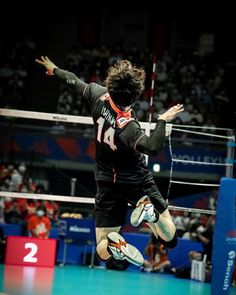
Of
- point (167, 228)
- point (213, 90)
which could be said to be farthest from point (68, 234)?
point (213, 90)

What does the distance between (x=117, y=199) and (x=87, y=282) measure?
5127mm

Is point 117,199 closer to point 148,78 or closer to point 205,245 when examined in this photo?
point 205,245

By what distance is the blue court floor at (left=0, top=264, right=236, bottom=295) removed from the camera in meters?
9.75

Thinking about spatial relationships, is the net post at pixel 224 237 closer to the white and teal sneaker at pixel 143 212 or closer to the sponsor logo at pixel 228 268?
the sponsor logo at pixel 228 268

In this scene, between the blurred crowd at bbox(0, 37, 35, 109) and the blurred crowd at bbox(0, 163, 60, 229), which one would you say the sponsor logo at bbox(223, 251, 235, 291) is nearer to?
the blurred crowd at bbox(0, 163, 60, 229)

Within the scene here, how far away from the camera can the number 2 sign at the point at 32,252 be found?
1234 centimetres

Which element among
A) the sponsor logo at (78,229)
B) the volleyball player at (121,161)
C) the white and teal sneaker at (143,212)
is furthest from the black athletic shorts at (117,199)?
the sponsor logo at (78,229)

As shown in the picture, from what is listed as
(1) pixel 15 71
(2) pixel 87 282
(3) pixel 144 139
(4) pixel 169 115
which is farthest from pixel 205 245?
(1) pixel 15 71

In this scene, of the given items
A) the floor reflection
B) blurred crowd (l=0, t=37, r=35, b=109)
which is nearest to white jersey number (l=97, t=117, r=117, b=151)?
the floor reflection

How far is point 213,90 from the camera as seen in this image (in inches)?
840

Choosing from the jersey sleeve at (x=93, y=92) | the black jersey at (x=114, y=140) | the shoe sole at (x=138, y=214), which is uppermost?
the jersey sleeve at (x=93, y=92)

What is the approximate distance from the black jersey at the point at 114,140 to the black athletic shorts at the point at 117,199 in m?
0.09

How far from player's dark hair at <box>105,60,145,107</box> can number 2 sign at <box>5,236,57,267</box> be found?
711 centimetres

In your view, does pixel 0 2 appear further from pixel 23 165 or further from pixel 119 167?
pixel 119 167
